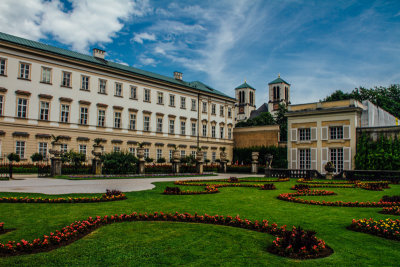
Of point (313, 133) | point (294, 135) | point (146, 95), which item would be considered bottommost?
point (294, 135)

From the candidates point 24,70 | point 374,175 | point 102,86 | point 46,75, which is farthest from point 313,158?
point 24,70

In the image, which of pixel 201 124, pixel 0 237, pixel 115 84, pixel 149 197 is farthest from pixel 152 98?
pixel 0 237

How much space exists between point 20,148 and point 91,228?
27.1 m

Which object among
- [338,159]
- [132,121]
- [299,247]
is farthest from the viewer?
[132,121]

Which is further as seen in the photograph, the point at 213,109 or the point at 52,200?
the point at 213,109

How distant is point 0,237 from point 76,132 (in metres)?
29.5

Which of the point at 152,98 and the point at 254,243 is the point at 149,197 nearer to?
the point at 254,243

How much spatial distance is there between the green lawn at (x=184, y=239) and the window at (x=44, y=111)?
24209mm

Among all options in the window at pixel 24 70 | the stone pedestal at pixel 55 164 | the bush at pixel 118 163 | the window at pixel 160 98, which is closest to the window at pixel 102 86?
the window at pixel 24 70

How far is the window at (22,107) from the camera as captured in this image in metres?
30.1

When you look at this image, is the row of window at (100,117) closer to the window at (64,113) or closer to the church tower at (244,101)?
the window at (64,113)

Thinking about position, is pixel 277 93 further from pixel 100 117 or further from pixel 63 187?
pixel 63 187

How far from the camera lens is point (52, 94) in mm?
32312

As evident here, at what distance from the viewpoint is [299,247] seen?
5.22m
